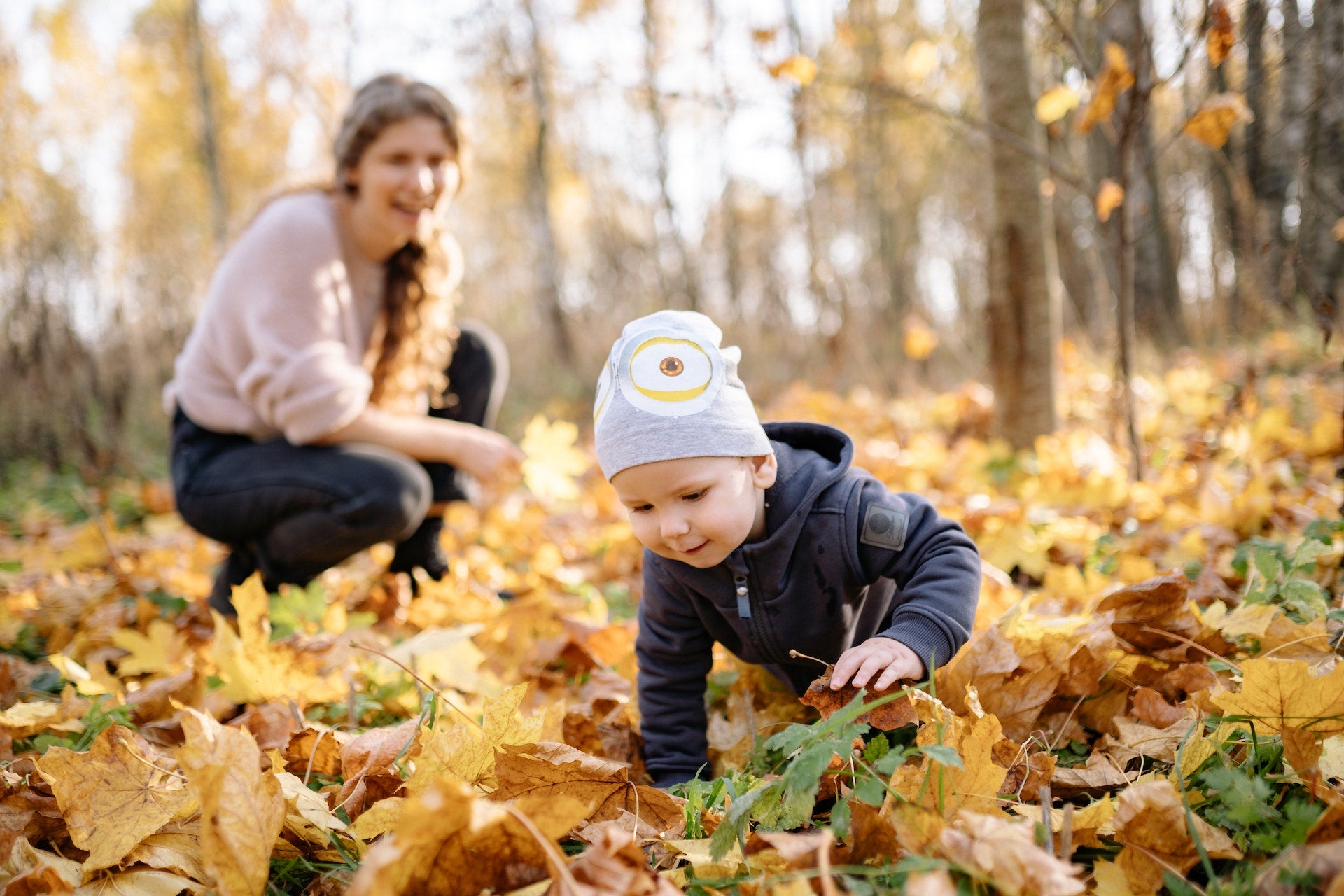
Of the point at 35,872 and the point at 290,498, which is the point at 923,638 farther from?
the point at 290,498

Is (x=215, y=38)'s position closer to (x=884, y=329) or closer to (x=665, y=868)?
(x=884, y=329)

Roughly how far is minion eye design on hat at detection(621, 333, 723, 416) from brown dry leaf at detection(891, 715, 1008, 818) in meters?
0.61

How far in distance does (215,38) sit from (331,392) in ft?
56.1

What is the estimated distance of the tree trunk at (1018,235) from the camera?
3.41 meters

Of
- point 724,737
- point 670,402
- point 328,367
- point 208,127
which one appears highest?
point 208,127

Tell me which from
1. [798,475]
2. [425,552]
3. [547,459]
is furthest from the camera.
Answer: [425,552]

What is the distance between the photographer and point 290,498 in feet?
8.00

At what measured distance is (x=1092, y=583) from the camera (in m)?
1.80

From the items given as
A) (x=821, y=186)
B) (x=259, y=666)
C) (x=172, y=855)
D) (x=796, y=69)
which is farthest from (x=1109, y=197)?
(x=821, y=186)

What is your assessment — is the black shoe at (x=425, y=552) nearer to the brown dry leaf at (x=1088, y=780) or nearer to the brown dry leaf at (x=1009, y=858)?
the brown dry leaf at (x=1088, y=780)

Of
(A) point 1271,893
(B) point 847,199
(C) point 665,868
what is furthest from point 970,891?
(B) point 847,199

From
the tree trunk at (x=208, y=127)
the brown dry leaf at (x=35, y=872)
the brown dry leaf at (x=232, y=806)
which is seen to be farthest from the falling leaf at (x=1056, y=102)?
the tree trunk at (x=208, y=127)

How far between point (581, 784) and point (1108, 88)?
2254 mm

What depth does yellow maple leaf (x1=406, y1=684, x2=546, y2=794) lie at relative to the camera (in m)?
1.12
